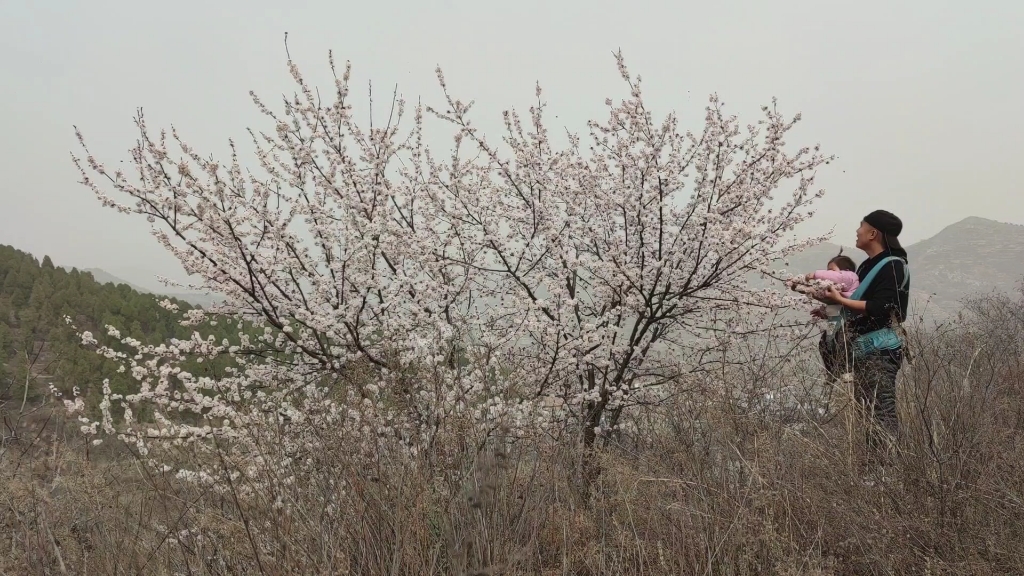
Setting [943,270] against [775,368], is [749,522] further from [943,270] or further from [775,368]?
[943,270]

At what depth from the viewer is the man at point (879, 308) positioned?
3.44 meters

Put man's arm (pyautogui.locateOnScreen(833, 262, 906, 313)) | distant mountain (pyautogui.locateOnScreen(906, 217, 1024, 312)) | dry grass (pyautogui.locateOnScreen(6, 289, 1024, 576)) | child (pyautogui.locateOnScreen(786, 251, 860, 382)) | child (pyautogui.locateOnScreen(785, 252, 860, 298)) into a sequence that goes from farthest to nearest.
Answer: distant mountain (pyautogui.locateOnScreen(906, 217, 1024, 312)), child (pyautogui.locateOnScreen(785, 252, 860, 298)), child (pyautogui.locateOnScreen(786, 251, 860, 382)), man's arm (pyautogui.locateOnScreen(833, 262, 906, 313)), dry grass (pyautogui.locateOnScreen(6, 289, 1024, 576))

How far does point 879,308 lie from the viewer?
11.9 feet

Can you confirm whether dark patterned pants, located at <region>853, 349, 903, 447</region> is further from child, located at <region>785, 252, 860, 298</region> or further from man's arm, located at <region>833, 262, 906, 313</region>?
child, located at <region>785, 252, 860, 298</region>

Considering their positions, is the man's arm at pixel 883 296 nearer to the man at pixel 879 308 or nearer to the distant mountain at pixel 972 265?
the man at pixel 879 308

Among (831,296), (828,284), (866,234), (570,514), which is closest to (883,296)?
(831,296)

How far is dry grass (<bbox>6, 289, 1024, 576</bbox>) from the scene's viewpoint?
2.18 metres

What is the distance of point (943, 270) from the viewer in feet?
580

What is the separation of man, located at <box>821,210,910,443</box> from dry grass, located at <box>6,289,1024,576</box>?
277 mm

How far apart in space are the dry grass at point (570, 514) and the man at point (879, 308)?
0.28m

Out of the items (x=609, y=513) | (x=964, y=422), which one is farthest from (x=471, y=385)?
(x=964, y=422)

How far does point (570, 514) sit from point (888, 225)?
9.60ft

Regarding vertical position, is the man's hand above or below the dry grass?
above

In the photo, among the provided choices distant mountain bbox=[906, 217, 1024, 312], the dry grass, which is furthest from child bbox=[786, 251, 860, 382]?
distant mountain bbox=[906, 217, 1024, 312]
